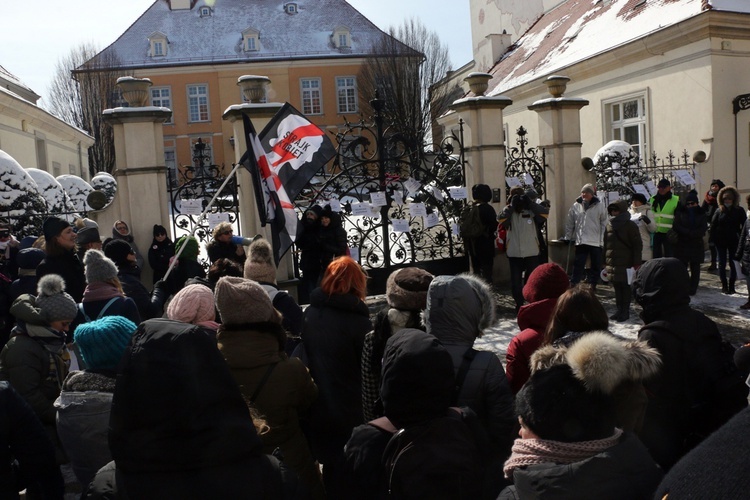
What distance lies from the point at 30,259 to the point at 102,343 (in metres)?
3.42

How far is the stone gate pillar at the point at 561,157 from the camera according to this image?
39.3 feet

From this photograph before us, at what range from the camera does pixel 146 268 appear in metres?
9.52

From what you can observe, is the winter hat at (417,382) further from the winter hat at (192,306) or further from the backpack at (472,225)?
the backpack at (472,225)

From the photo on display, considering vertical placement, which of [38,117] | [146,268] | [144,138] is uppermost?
[38,117]

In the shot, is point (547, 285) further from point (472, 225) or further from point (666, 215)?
point (666, 215)

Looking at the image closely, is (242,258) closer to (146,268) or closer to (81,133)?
(146,268)

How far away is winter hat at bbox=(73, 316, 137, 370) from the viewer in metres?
3.25

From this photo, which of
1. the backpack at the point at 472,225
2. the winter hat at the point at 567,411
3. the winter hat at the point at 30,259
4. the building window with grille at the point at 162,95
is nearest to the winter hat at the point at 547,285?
the winter hat at the point at 567,411

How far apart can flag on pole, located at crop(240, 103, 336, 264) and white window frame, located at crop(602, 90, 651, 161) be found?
13644 millimetres

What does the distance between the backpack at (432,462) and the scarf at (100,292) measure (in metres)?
2.96

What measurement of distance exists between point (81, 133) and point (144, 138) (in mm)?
24098

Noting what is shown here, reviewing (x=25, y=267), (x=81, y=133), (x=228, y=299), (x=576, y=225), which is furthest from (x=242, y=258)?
(x=81, y=133)

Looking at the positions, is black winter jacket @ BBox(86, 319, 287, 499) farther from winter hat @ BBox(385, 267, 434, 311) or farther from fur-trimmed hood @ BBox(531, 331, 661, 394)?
winter hat @ BBox(385, 267, 434, 311)

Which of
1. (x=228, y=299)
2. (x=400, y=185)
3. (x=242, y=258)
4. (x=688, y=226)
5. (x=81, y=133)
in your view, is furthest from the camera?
(x=81, y=133)
